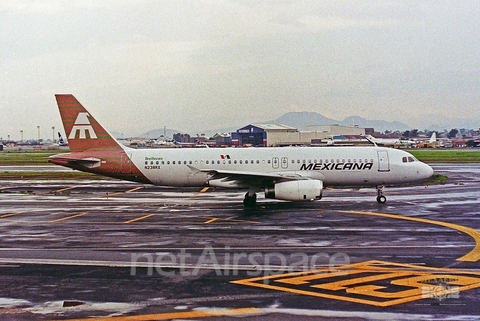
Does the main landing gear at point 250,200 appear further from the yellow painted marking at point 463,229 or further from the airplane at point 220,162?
the yellow painted marking at point 463,229

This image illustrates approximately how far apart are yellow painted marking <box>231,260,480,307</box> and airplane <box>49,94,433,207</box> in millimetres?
15789

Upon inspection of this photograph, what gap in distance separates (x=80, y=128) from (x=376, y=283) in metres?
24.3

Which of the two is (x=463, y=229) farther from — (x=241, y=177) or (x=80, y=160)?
(x=80, y=160)

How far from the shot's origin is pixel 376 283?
44.8 ft

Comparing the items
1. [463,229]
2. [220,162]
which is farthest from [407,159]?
[220,162]

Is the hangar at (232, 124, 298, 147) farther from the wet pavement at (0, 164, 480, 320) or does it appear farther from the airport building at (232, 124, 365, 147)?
the wet pavement at (0, 164, 480, 320)

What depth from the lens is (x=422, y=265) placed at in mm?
15586

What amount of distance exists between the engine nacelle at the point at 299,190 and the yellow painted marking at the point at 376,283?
12584mm

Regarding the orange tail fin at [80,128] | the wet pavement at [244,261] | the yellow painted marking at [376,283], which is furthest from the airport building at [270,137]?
the yellow painted marking at [376,283]

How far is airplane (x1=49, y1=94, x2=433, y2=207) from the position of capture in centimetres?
3144

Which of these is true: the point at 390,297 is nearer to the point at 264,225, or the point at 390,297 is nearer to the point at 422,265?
the point at 422,265

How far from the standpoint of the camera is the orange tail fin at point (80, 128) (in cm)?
3250

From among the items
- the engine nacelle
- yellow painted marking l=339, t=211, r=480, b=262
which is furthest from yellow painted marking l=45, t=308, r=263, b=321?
the engine nacelle

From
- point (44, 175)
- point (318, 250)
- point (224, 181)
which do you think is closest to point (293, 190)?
point (224, 181)
